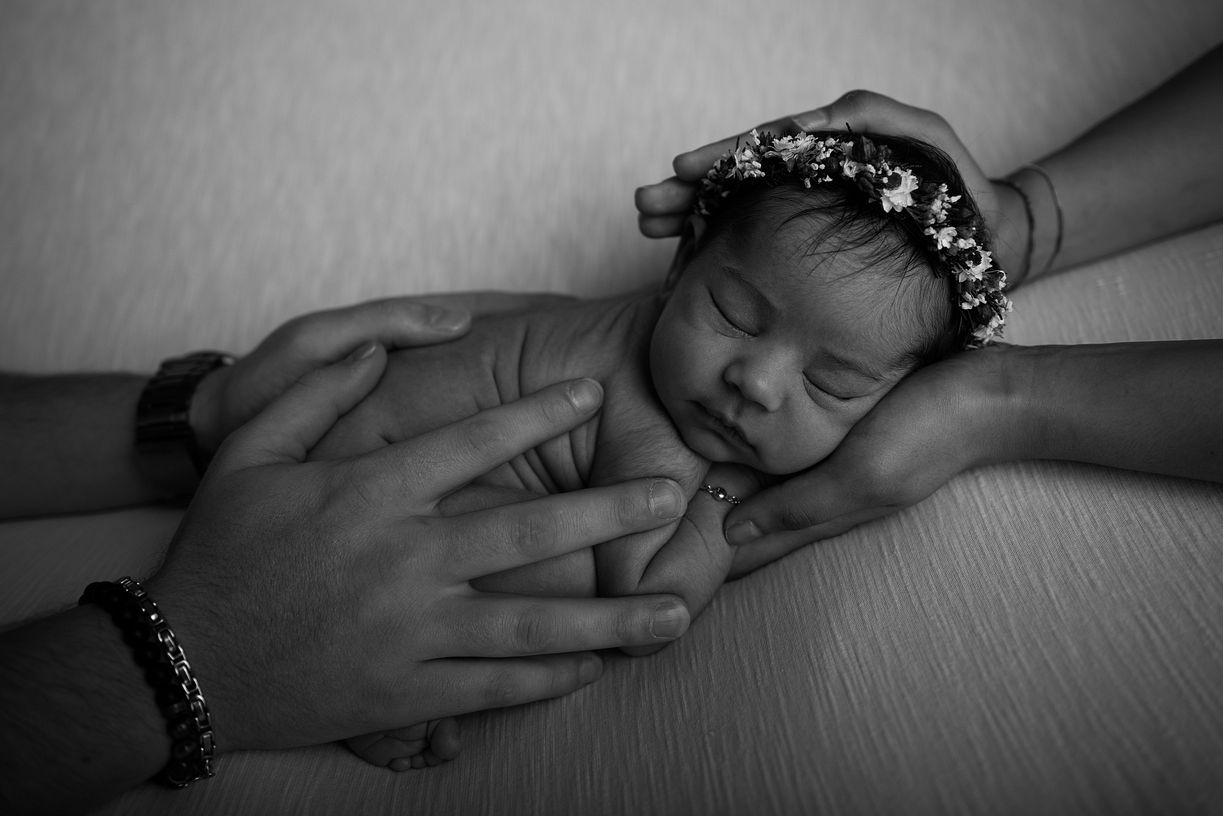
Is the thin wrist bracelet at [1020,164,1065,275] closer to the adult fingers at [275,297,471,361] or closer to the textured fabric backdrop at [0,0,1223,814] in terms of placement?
the textured fabric backdrop at [0,0,1223,814]

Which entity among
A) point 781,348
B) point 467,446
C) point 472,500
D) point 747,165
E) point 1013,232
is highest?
point 747,165

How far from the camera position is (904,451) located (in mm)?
1064

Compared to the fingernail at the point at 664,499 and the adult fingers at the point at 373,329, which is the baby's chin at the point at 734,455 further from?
the adult fingers at the point at 373,329

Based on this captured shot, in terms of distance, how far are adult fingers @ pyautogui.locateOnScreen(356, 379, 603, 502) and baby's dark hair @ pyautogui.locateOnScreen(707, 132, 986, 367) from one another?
37 centimetres

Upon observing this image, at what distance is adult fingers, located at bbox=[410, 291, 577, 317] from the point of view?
1.67 metres

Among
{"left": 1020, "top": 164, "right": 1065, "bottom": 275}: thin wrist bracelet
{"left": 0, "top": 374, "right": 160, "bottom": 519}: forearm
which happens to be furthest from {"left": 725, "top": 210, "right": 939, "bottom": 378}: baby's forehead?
{"left": 0, "top": 374, "right": 160, "bottom": 519}: forearm

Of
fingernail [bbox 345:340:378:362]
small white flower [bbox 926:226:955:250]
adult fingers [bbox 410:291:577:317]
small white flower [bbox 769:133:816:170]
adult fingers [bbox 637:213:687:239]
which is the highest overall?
small white flower [bbox 769:133:816:170]

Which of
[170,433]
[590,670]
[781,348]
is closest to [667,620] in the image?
[590,670]

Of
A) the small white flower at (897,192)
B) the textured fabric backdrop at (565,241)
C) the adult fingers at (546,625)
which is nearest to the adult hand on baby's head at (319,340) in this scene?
the textured fabric backdrop at (565,241)

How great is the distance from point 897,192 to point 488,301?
33.3 inches

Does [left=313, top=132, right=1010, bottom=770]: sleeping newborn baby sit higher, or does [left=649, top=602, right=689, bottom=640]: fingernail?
[left=313, top=132, right=1010, bottom=770]: sleeping newborn baby

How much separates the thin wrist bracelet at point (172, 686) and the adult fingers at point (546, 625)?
0.28 meters

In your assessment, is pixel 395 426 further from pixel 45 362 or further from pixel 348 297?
pixel 45 362

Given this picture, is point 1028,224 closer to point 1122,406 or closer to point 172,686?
point 1122,406
